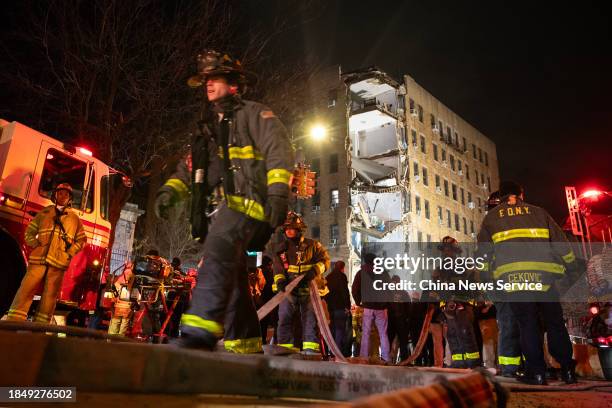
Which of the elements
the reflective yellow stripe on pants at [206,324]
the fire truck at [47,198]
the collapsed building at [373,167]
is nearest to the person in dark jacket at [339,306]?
the fire truck at [47,198]

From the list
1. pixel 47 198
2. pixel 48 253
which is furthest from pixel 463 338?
pixel 47 198

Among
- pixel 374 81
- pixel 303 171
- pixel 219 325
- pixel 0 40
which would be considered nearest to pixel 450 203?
pixel 374 81

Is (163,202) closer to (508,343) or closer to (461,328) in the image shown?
(508,343)

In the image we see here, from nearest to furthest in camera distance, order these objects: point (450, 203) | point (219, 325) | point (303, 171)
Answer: point (219, 325) → point (303, 171) → point (450, 203)

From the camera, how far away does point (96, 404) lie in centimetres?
211

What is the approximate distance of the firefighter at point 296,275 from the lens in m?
6.68

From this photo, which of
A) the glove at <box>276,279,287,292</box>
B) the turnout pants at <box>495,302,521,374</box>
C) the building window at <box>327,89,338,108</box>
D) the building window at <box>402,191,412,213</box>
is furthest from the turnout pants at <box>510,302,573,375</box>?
the building window at <box>327,89,338,108</box>

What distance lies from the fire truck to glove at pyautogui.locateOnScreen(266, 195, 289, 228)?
479 centimetres

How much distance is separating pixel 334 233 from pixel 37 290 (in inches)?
1182

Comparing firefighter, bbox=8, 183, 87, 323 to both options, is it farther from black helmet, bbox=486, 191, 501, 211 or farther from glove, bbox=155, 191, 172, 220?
black helmet, bbox=486, 191, 501, 211

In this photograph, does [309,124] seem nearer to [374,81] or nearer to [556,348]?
[374,81]

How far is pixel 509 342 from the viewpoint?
5105 mm

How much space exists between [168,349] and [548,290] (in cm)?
435

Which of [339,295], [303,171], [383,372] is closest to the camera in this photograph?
[383,372]
